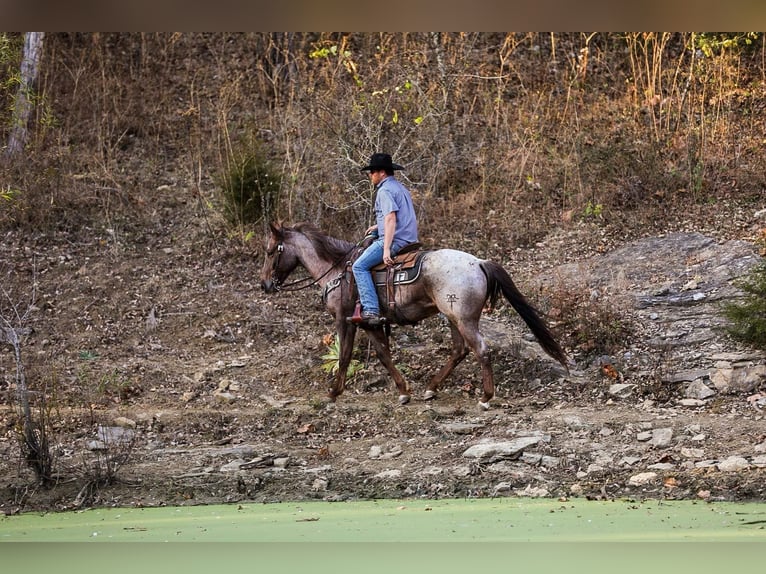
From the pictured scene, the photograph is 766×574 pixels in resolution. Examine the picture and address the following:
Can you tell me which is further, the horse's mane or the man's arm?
the horse's mane

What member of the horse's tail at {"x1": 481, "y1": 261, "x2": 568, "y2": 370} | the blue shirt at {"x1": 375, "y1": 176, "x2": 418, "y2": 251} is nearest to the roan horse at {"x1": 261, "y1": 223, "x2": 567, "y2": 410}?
the horse's tail at {"x1": 481, "y1": 261, "x2": 568, "y2": 370}

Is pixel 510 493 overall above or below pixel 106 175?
below

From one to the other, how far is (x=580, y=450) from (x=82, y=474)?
12.4ft

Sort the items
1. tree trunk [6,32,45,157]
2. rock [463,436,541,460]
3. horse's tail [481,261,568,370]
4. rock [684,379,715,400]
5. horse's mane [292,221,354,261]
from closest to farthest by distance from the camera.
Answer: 1. rock [463,436,541,460]
2. rock [684,379,715,400]
3. horse's tail [481,261,568,370]
4. horse's mane [292,221,354,261]
5. tree trunk [6,32,45,157]

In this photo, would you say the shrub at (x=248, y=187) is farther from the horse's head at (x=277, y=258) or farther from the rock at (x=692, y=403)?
the rock at (x=692, y=403)

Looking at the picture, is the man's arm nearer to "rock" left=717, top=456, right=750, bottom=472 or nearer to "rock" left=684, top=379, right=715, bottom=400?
"rock" left=684, top=379, right=715, bottom=400

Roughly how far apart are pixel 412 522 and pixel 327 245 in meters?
4.11

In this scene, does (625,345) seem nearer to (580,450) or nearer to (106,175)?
(580,450)

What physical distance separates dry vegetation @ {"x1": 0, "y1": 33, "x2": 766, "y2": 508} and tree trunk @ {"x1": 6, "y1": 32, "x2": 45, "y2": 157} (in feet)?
0.65

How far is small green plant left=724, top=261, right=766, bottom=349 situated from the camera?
29.9 ft

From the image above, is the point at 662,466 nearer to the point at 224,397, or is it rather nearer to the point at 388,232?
the point at 388,232

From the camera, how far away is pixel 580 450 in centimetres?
790

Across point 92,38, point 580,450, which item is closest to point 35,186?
point 92,38

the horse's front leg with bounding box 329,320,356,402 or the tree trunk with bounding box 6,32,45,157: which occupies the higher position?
the tree trunk with bounding box 6,32,45,157
